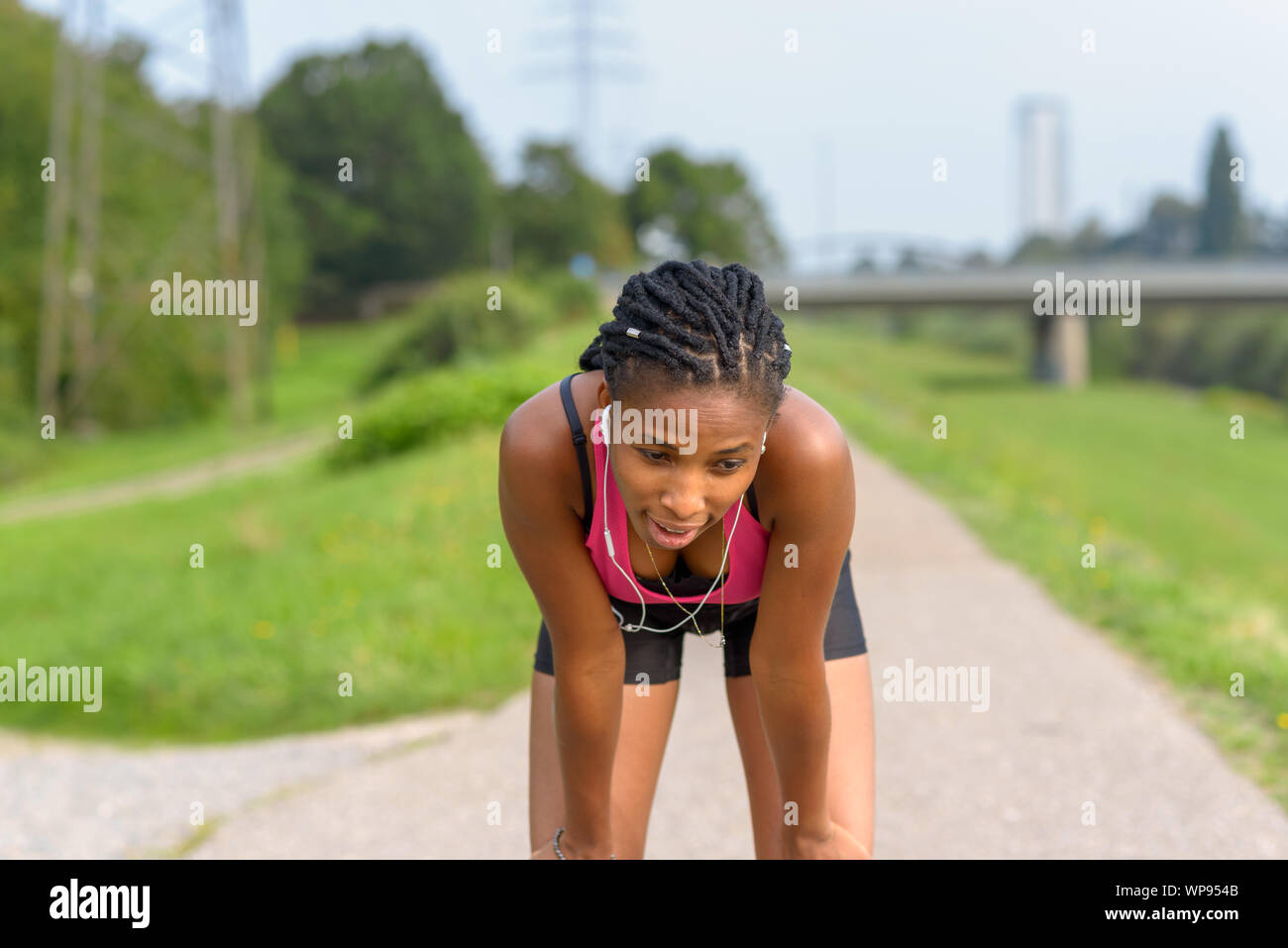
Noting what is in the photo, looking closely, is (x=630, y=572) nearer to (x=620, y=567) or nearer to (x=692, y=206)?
(x=620, y=567)

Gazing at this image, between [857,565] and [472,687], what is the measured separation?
3.54 m

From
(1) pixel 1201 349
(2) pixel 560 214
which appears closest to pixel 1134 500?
(2) pixel 560 214

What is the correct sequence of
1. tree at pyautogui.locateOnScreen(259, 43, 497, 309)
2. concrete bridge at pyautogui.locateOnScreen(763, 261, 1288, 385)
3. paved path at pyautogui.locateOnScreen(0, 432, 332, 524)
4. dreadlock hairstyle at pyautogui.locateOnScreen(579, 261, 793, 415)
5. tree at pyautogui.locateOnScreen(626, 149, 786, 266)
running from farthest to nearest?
1. tree at pyautogui.locateOnScreen(626, 149, 786, 266)
2. tree at pyautogui.locateOnScreen(259, 43, 497, 309)
3. concrete bridge at pyautogui.locateOnScreen(763, 261, 1288, 385)
4. paved path at pyautogui.locateOnScreen(0, 432, 332, 524)
5. dreadlock hairstyle at pyautogui.locateOnScreen(579, 261, 793, 415)

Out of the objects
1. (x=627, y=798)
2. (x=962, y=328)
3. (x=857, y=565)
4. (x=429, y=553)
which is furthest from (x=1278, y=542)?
(x=962, y=328)

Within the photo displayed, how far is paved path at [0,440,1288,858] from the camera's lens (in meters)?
4.51

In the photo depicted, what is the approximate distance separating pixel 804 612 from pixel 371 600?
5956mm

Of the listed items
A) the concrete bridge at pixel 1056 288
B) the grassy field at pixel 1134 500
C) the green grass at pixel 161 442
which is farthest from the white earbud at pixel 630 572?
the concrete bridge at pixel 1056 288

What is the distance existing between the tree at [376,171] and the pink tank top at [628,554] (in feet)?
Result: 204

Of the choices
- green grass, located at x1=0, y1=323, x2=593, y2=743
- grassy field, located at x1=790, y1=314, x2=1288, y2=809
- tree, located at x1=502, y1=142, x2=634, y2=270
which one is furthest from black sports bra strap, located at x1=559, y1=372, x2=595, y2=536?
tree, located at x1=502, y1=142, x2=634, y2=270

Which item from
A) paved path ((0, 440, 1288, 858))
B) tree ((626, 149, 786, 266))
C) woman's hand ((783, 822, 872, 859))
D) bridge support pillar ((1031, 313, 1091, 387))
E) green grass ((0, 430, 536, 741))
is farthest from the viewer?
tree ((626, 149, 786, 266))

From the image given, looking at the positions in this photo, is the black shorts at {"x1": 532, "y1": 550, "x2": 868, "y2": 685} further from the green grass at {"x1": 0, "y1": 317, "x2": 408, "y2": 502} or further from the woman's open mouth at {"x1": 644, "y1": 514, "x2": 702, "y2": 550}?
the green grass at {"x1": 0, "y1": 317, "x2": 408, "y2": 502}

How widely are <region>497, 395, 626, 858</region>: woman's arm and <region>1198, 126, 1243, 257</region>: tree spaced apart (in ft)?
244

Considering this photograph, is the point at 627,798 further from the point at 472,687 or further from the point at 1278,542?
the point at 1278,542

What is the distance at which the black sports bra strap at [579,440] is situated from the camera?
2262 millimetres
